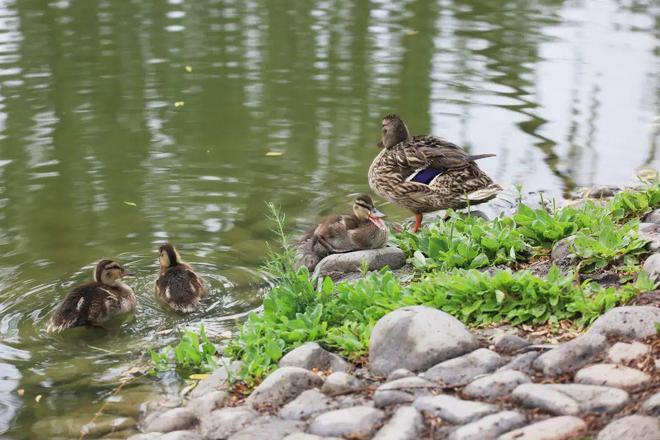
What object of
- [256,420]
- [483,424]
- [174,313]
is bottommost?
[174,313]

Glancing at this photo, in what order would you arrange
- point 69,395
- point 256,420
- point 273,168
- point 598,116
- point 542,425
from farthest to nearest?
point 598,116, point 273,168, point 69,395, point 256,420, point 542,425

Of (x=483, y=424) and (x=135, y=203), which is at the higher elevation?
(x=483, y=424)

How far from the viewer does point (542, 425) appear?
13.0 ft

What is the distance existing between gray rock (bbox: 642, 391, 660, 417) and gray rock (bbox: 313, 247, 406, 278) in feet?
9.70

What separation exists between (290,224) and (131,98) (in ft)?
13.1

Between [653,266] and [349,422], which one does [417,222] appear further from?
[349,422]

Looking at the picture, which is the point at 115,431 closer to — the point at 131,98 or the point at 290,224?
the point at 290,224

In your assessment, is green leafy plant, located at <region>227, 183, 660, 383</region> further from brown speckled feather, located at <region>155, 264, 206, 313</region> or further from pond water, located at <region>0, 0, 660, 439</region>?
pond water, located at <region>0, 0, 660, 439</region>

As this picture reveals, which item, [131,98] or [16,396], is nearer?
[16,396]

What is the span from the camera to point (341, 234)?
24.1 ft

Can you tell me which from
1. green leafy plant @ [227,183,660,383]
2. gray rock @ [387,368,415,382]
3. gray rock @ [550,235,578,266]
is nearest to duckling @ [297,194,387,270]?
green leafy plant @ [227,183,660,383]

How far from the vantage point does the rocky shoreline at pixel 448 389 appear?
407 cm

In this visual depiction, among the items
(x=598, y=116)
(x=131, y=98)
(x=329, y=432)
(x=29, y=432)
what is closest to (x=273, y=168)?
(x=131, y=98)

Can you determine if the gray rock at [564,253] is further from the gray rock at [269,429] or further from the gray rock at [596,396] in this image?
the gray rock at [269,429]
